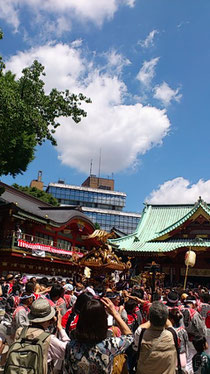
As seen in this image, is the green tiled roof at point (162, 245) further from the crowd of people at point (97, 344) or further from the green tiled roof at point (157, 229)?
the crowd of people at point (97, 344)

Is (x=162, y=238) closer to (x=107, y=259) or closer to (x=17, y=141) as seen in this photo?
(x=107, y=259)

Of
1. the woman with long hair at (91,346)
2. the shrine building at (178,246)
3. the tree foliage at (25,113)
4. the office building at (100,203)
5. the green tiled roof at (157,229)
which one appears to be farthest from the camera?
the office building at (100,203)

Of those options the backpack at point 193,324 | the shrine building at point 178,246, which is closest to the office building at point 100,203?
the shrine building at point 178,246

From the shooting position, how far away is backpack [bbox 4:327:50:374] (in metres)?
2.70

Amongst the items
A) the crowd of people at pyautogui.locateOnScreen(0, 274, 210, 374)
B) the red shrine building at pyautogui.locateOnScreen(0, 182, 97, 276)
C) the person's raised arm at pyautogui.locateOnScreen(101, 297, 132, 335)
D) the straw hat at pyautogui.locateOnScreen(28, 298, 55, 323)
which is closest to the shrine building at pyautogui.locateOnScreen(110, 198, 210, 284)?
the red shrine building at pyautogui.locateOnScreen(0, 182, 97, 276)

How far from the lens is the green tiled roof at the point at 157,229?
26609mm

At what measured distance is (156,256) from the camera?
27.3m

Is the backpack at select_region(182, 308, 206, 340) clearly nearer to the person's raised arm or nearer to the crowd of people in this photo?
the crowd of people

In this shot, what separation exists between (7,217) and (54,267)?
6.44m

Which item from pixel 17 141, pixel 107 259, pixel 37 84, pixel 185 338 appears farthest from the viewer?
pixel 17 141

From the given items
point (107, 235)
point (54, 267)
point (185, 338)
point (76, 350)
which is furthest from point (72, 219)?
point (76, 350)

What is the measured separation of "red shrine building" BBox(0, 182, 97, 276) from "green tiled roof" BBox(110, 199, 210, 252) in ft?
13.8

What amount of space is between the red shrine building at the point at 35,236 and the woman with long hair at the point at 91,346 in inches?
541

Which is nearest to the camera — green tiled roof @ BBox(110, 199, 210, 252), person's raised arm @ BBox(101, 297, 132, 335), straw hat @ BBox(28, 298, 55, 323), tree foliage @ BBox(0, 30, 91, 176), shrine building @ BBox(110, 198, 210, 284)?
person's raised arm @ BBox(101, 297, 132, 335)
